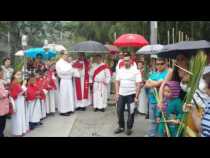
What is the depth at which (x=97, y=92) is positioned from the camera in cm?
1219

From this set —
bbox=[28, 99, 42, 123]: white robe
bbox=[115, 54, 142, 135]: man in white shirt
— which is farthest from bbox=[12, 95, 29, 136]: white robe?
bbox=[115, 54, 142, 135]: man in white shirt

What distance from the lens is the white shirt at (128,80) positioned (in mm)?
8781

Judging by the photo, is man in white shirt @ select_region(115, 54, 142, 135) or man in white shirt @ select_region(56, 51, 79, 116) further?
man in white shirt @ select_region(56, 51, 79, 116)

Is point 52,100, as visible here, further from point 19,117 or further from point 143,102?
point 19,117

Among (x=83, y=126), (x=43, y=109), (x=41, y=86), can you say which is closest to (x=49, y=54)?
(x=43, y=109)

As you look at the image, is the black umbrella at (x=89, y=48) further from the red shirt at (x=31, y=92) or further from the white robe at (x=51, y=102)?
the red shirt at (x=31, y=92)

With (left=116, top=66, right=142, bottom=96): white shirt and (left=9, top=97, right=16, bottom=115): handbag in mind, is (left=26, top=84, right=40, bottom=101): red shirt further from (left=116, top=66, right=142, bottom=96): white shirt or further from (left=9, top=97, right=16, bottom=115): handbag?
(left=116, top=66, right=142, bottom=96): white shirt

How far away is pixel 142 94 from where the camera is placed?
1168 centimetres

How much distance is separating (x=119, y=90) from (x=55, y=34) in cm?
2777

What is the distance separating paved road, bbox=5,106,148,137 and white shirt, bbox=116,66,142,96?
94 centimetres

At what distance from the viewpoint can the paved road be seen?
908cm

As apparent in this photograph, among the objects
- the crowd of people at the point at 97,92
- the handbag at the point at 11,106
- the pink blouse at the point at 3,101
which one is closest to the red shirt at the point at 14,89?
the crowd of people at the point at 97,92
